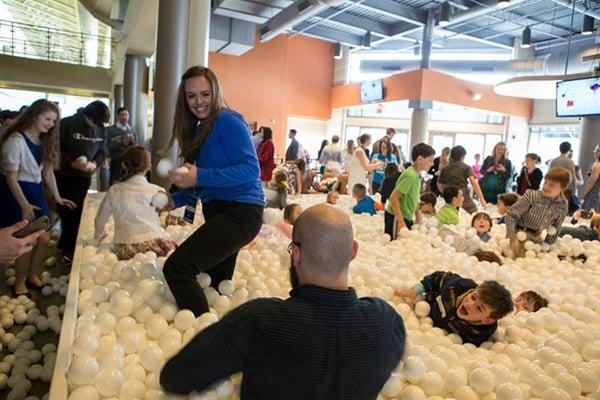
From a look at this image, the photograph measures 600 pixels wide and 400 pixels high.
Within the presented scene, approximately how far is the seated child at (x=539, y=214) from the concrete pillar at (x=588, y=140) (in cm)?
659

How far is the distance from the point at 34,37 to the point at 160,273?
18.7m

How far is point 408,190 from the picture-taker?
4.28 meters

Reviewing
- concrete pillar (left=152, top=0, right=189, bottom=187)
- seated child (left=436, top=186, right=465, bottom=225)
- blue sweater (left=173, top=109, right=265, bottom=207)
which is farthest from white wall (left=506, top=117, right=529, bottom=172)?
blue sweater (left=173, top=109, right=265, bottom=207)

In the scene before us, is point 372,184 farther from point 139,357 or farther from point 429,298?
point 139,357

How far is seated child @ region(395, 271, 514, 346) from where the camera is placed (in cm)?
Result: 213

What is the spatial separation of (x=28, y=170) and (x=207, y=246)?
1691 mm

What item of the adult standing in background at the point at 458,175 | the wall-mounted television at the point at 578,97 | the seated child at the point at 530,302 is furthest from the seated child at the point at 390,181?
the wall-mounted television at the point at 578,97

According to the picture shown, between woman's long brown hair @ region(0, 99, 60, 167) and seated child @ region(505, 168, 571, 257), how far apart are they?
12.2ft

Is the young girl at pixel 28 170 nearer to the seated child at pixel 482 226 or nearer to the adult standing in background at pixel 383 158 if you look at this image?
the seated child at pixel 482 226

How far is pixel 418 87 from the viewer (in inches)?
485

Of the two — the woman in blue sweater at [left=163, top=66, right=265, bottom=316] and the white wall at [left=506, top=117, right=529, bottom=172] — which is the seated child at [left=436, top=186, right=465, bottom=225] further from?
the white wall at [left=506, top=117, right=529, bottom=172]

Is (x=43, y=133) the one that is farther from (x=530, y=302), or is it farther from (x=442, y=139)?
(x=442, y=139)

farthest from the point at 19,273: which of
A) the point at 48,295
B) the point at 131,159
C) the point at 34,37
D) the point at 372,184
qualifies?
the point at 34,37

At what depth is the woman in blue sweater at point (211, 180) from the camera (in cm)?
205
